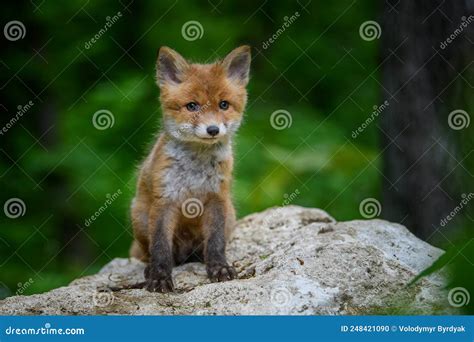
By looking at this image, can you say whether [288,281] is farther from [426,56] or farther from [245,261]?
[426,56]

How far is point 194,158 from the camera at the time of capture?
386cm

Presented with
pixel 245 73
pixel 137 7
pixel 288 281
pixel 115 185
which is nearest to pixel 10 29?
pixel 137 7

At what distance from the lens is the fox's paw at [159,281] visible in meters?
3.49

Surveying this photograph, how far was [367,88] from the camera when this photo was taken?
19.7 ft

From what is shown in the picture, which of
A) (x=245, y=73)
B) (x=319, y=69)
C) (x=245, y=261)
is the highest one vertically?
(x=319, y=69)

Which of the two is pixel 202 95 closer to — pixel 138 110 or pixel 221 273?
pixel 221 273

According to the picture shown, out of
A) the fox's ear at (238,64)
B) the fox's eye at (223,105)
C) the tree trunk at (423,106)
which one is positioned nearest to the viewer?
the fox's eye at (223,105)

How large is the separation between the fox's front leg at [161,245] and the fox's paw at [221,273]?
0.65 feet

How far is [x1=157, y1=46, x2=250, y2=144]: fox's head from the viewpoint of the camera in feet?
12.0

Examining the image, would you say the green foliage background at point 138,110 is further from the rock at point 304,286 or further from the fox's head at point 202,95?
the rock at point 304,286

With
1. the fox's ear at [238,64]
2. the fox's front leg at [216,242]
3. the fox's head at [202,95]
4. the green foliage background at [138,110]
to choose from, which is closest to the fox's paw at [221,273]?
the fox's front leg at [216,242]

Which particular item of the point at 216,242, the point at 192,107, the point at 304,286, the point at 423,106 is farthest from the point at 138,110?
the point at 304,286

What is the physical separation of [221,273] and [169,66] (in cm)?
109

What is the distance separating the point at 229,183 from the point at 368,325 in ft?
3.87
